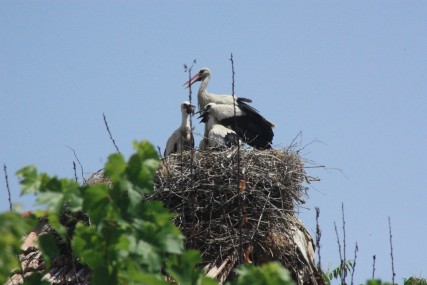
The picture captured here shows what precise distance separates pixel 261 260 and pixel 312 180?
5.81 ft

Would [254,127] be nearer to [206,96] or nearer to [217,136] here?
[217,136]

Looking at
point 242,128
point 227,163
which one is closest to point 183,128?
point 242,128

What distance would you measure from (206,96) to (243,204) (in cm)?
449

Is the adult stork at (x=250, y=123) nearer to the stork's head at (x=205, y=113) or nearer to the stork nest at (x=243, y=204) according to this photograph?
the stork's head at (x=205, y=113)

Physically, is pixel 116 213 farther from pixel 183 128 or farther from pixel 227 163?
pixel 183 128

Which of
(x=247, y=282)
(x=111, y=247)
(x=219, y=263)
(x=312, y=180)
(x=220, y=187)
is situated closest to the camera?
(x=247, y=282)

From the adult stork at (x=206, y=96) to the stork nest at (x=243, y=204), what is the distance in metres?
2.25

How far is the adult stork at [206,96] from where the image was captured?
14.7m

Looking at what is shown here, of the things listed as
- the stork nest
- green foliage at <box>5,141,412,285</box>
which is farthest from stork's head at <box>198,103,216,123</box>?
green foliage at <box>5,141,412,285</box>

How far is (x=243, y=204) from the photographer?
1119cm

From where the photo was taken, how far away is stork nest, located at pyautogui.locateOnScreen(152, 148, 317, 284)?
1081cm

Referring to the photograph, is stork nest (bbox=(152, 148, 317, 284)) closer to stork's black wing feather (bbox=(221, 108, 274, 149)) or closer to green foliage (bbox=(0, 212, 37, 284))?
stork's black wing feather (bbox=(221, 108, 274, 149))

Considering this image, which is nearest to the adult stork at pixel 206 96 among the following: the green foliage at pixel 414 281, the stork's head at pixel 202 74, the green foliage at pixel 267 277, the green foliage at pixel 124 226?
the stork's head at pixel 202 74

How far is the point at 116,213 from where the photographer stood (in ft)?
16.2
